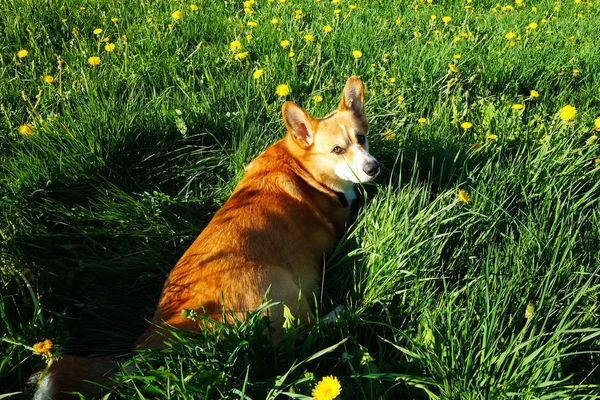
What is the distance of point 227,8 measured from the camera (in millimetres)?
5004

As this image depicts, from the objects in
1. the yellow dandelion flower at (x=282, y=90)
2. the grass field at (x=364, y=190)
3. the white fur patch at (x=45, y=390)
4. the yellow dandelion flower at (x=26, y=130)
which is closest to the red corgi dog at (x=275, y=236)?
the white fur patch at (x=45, y=390)

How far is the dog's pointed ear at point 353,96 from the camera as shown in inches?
114

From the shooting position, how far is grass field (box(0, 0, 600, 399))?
1662 millimetres

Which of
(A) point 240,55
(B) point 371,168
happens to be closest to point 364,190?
(B) point 371,168

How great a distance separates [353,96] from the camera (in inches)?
115

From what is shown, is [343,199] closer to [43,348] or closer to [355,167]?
[355,167]

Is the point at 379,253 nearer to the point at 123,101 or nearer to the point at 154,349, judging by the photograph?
the point at 154,349

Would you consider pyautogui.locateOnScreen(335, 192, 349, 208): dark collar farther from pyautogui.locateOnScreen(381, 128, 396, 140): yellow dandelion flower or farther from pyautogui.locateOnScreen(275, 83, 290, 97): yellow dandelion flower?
pyautogui.locateOnScreen(275, 83, 290, 97): yellow dandelion flower

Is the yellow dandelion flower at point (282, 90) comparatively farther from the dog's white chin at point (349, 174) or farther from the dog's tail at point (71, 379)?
the dog's tail at point (71, 379)

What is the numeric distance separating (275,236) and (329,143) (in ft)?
2.55

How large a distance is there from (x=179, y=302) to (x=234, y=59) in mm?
2577

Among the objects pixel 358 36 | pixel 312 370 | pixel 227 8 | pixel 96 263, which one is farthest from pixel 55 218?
pixel 227 8

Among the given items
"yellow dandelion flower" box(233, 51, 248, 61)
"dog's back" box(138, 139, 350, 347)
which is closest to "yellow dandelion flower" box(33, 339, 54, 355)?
"dog's back" box(138, 139, 350, 347)

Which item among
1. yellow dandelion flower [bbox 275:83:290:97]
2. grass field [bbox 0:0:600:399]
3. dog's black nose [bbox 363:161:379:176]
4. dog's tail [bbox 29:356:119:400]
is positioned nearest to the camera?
dog's tail [bbox 29:356:119:400]
